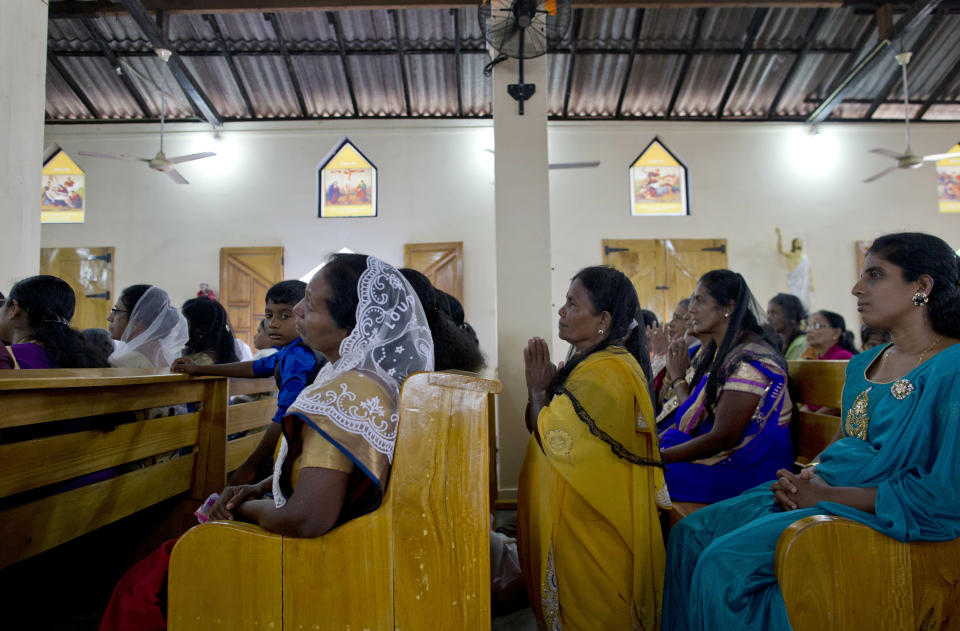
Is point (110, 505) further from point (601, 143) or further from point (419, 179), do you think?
point (601, 143)

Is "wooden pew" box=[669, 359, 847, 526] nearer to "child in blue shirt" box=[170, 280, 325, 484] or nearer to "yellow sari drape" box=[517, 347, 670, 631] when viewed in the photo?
"yellow sari drape" box=[517, 347, 670, 631]

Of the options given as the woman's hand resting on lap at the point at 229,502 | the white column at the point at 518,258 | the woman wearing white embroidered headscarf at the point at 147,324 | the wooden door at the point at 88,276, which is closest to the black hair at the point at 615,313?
the woman's hand resting on lap at the point at 229,502

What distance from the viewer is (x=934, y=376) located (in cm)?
130

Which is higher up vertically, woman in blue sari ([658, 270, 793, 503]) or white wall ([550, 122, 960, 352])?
white wall ([550, 122, 960, 352])

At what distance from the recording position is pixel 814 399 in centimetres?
222

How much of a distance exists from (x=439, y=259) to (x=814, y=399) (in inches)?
267

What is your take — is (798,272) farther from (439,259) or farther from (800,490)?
(800,490)

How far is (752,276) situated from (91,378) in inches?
354

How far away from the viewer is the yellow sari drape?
67.5 inches

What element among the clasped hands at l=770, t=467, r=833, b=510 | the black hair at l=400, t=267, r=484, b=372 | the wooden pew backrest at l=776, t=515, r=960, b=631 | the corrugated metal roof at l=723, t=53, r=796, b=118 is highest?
the corrugated metal roof at l=723, t=53, r=796, b=118

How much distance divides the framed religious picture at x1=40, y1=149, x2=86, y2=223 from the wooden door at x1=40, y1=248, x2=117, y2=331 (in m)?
0.57

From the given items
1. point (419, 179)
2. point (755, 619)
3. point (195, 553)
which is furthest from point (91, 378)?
point (419, 179)

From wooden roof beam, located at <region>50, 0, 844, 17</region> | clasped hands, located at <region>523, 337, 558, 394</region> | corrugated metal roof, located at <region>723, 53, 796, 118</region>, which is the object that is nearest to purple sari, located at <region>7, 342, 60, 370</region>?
clasped hands, located at <region>523, 337, 558, 394</region>

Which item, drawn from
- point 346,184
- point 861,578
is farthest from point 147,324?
point 346,184
